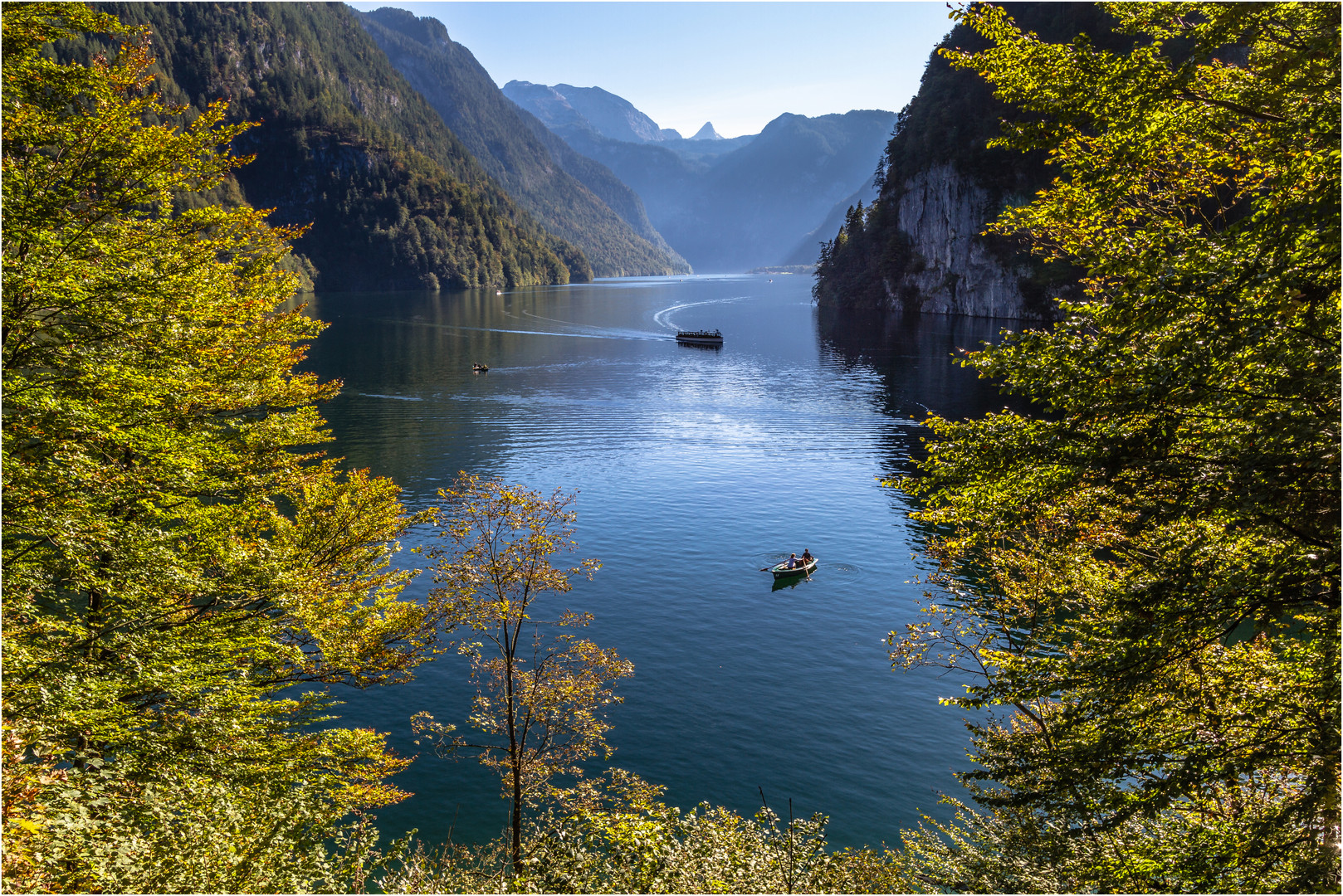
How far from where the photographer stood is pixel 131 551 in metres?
15.8

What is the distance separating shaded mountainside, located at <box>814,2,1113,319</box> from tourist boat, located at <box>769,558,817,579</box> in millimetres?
100219

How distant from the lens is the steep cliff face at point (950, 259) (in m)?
150

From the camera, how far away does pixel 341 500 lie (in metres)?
24.7

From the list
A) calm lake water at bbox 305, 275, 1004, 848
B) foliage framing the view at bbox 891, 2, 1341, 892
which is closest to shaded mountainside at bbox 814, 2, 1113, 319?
calm lake water at bbox 305, 275, 1004, 848

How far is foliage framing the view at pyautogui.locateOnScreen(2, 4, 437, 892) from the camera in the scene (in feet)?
43.6

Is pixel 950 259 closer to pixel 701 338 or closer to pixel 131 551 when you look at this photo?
pixel 701 338

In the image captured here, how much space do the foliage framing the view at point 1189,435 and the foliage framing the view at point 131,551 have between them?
50.0 feet

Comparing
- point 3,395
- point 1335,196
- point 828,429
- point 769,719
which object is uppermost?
point 1335,196

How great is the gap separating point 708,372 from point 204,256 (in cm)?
9378

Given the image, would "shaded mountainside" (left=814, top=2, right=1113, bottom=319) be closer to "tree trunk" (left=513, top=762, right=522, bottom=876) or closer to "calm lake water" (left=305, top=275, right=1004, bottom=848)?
"calm lake water" (left=305, top=275, right=1004, bottom=848)

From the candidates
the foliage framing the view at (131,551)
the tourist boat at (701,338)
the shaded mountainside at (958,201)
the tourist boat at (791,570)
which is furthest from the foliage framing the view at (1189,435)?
the tourist boat at (701,338)

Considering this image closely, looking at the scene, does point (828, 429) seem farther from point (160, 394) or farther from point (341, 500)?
point (160, 394)

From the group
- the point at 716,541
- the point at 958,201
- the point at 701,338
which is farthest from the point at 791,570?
the point at 958,201

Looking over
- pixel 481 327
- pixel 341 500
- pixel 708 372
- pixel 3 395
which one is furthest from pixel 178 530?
pixel 481 327
